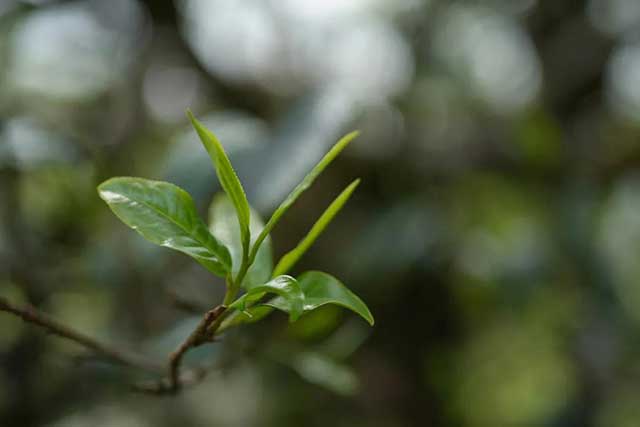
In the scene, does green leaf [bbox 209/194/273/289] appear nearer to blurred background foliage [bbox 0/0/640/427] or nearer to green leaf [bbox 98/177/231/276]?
green leaf [bbox 98/177/231/276]

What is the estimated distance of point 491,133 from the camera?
137 cm

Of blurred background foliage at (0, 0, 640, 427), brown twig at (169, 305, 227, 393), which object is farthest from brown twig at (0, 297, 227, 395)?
blurred background foliage at (0, 0, 640, 427)

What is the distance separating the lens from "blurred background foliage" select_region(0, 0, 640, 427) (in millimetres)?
1079

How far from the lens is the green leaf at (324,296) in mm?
318

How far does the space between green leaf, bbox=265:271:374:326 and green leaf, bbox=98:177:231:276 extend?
44 mm

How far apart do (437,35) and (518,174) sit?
50 cm

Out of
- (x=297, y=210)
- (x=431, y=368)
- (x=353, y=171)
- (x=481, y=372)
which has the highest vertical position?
(x=353, y=171)

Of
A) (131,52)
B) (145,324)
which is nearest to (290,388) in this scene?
(145,324)

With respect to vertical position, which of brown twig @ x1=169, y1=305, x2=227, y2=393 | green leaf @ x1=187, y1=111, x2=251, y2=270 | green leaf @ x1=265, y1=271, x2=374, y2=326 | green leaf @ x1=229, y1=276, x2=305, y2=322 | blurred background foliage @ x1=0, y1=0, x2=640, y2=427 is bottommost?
blurred background foliage @ x1=0, y1=0, x2=640, y2=427

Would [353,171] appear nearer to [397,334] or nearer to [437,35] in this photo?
[397,334]

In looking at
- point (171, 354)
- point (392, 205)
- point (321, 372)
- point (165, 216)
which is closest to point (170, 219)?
point (165, 216)

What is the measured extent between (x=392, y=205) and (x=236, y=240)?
33.8 inches

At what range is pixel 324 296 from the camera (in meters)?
0.34

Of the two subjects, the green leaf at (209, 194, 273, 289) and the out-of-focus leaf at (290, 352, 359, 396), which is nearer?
the green leaf at (209, 194, 273, 289)
